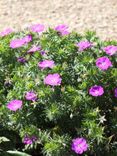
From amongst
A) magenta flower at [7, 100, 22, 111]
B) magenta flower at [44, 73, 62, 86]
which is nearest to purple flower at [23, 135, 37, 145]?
magenta flower at [7, 100, 22, 111]

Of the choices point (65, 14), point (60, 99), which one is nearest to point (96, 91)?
point (60, 99)

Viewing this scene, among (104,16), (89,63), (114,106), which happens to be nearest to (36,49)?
(89,63)

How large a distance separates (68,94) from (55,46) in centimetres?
47

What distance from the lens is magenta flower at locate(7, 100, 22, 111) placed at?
2963mm

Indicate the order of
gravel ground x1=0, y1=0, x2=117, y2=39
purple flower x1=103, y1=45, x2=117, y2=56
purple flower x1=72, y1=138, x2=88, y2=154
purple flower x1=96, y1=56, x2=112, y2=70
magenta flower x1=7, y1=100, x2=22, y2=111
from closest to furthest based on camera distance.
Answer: purple flower x1=72, y1=138, x2=88, y2=154 < magenta flower x1=7, y1=100, x2=22, y2=111 < purple flower x1=96, y1=56, x2=112, y2=70 < purple flower x1=103, y1=45, x2=117, y2=56 < gravel ground x1=0, y1=0, x2=117, y2=39

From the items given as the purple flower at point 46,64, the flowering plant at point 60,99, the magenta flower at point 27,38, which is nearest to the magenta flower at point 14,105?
the flowering plant at point 60,99

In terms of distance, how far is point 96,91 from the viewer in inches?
119

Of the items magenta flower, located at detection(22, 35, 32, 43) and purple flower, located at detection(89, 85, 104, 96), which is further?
magenta flower, located at detection(22, 35, 32, 43)

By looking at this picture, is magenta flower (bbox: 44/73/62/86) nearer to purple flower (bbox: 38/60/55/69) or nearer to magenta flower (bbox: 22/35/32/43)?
purple flower (bbox: 38/60/55/69)

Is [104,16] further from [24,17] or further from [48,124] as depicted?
[48,124]

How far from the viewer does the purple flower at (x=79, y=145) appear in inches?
112

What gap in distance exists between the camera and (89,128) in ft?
9.48

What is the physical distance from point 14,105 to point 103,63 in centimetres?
65

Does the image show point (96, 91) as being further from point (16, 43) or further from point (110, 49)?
point (16, 43)
